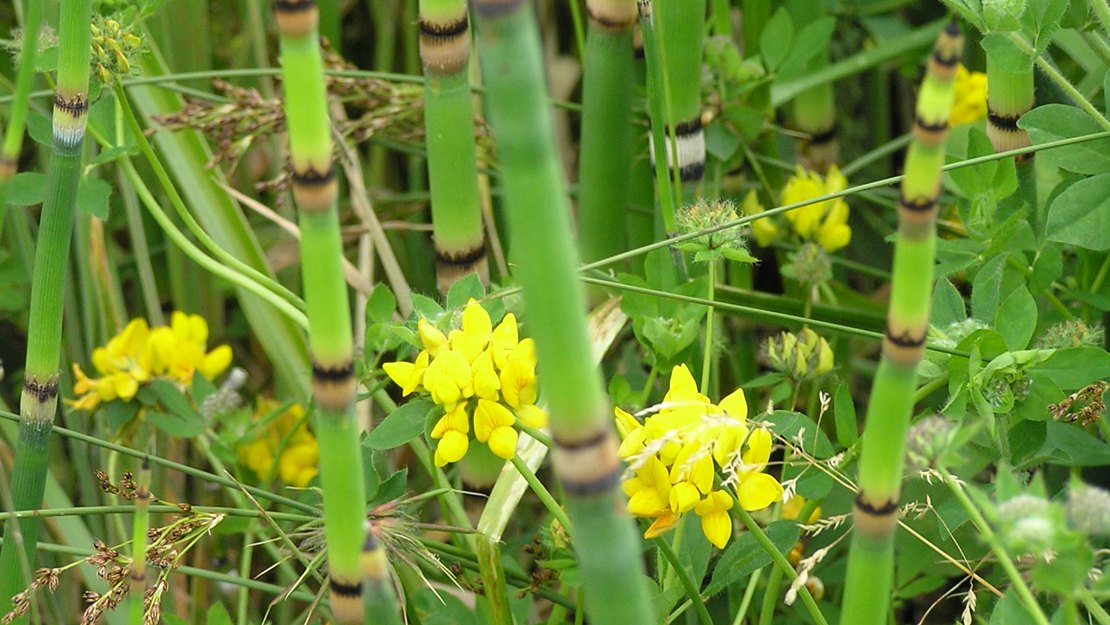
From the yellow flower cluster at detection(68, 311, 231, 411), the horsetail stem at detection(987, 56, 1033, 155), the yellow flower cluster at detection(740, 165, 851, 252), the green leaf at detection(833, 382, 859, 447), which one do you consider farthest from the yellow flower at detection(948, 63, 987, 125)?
the yellow flower cluster at detection(68, 311, 231, 411)

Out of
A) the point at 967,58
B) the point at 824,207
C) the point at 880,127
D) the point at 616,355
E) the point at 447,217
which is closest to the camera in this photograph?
the point at 447,217

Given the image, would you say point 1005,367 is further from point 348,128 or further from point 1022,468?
point 348,128

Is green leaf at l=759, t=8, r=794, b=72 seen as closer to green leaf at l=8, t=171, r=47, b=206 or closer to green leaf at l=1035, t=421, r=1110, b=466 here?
green leaf at l=1035, t=421, r=1110, b=466

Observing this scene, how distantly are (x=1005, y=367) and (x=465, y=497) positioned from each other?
56cm

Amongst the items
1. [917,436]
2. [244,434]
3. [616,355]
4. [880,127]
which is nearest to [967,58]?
[880,127]

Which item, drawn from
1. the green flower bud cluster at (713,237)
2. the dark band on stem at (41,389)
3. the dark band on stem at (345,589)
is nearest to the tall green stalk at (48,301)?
the dark band on stem at (41,389)

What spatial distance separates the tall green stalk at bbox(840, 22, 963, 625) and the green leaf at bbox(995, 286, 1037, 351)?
0.36 meters

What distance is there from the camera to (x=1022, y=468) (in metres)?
0.92

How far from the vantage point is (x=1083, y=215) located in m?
0.98

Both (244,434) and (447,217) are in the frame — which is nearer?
(447,217)

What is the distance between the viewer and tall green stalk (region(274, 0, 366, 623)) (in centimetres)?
50

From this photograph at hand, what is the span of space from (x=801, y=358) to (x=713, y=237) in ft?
0.61

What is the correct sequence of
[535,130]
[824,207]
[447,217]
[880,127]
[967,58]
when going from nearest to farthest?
[535,130] → [447,217] → [824,207] → [967,58] → [880,127]

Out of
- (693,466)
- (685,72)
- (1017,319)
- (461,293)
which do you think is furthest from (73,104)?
(1017,319)
